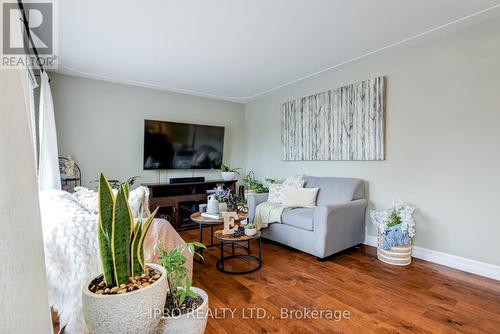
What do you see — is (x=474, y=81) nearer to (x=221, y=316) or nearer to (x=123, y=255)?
(x=221, y=316)

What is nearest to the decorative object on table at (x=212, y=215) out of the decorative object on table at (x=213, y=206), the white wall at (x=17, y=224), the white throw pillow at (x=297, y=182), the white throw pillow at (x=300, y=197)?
the decorative object on table at (x=213, y=206)

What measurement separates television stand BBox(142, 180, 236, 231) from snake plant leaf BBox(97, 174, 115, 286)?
10.5 ft

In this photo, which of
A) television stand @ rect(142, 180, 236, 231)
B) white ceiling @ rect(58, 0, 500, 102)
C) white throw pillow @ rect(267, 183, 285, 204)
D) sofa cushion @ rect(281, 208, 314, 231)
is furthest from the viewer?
television stand @ rect(142, 180, 236, 231)

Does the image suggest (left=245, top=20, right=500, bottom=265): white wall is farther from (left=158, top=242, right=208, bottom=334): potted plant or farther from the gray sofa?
(left=158, top=242, right=208, bottom=334): potted plant

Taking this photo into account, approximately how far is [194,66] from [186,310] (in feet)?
10.2

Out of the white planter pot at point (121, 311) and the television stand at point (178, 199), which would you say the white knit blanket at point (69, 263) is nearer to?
the white planter pot at point (121, 311)

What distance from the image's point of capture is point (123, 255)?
35.6 inches

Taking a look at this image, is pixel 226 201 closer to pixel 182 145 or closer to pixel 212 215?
pixel 212 215

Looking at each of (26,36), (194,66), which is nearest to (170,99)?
(194,66)

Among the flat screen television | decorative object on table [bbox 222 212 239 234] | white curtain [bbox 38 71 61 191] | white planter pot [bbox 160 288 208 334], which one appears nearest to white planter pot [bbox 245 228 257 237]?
decorative object on table [bbox 222 212 239 234]

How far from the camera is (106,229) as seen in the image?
91 centimetres

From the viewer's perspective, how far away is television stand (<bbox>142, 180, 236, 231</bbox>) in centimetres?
406

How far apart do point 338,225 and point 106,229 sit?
248cm

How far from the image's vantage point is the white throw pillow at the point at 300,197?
3.41 m
